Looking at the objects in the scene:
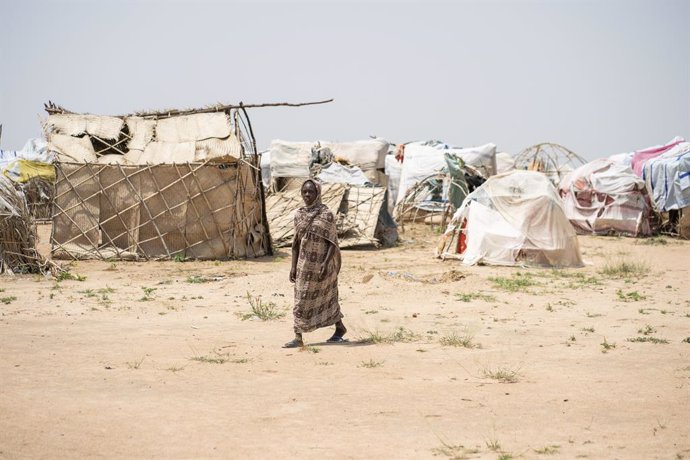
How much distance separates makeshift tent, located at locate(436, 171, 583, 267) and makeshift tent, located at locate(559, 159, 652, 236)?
6.97 metres

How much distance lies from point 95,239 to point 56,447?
33.0ft

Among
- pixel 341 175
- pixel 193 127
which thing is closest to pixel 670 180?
pixel 341 175

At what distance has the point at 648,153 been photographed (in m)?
22.3

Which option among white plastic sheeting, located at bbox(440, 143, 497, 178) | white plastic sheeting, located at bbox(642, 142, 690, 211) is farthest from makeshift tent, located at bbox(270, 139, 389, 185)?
white plastic sheeting, located at bbox(642, 142, 690, 211)

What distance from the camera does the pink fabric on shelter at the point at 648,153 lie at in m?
21.8

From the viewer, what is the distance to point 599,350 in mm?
6926

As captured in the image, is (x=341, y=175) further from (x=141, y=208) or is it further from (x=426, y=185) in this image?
(x=141, y=208)

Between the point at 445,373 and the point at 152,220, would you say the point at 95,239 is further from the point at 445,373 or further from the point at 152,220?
the point at 445,373

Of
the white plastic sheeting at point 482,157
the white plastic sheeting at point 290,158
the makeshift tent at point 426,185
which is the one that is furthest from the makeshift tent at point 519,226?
the white plastic sheeting at point 482,157

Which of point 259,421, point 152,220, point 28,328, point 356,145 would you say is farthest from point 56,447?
point 356,145

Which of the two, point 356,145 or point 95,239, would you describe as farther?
point 356,145

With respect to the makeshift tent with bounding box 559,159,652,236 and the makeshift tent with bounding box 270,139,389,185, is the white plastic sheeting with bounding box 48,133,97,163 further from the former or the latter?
the makeshift tent with bounding box 559,159,652,236

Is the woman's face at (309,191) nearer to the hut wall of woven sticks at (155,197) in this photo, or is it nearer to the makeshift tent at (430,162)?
the hut wall of woven sticks at (155,197)

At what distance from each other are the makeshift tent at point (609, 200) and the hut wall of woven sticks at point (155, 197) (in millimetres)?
9491
